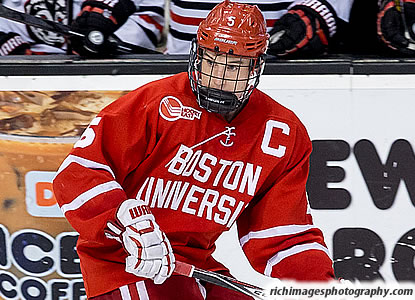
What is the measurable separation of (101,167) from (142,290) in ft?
1.01

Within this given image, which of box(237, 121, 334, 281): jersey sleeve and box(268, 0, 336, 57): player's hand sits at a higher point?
box(268, 0, 336, 57): player's hand

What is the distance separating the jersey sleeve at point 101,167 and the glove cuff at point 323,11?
2.83 feet

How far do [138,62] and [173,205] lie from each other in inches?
26.0

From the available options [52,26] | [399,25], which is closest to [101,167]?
[52,26]

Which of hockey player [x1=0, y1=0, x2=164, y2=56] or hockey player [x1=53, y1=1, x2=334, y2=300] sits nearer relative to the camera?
hockey player [x1=53, y1=1, x2=334, y2=300]

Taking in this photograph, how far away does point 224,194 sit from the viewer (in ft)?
5.57

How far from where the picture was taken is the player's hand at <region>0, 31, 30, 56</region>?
2467mm

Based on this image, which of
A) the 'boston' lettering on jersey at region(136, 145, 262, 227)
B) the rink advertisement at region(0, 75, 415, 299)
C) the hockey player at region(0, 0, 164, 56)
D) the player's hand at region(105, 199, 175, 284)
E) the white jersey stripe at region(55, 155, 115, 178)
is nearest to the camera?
the player's hand at region(105, 199, 175, 284)

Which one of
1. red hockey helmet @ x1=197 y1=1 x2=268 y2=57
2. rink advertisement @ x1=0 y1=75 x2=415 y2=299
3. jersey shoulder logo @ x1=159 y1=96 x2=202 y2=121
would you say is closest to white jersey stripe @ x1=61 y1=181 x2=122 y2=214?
jersey shoulder logo @ x1=159 y1=96 x2=202 y2=121

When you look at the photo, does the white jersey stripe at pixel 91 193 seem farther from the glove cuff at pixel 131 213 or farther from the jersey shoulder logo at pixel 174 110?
the jersey shoulder logo at pixel 174 110

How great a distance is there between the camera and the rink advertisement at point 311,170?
2.16m

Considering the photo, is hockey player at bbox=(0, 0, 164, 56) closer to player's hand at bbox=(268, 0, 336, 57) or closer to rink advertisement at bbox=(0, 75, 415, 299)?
rink advertisement at bbox=(0, 75, 415, 299)

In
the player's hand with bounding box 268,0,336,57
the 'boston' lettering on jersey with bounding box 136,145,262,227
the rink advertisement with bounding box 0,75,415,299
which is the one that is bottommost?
the rink advertisement with bounding box 0,75,415,299

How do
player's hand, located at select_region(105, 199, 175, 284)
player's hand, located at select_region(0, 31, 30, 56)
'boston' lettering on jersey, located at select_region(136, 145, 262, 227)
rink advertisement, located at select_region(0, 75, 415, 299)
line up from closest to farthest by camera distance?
player's hand, located at select_region(105, 199, 175, 284)
'boston' lettering on jersey, located at select_region(136, 145, 262, 227)
rink advertisement, located at select_region(0, 75, 415, 299)
player's hand, located at select_region(0, 31, 30, 56)
